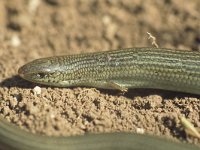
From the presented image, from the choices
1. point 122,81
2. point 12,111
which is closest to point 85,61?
point 122,81

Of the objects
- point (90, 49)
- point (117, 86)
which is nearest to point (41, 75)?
point (117, 86)

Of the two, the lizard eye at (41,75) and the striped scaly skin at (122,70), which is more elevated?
the striped scaly skin at (122,70)

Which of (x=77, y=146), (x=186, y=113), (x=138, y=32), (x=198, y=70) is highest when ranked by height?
(x=138, y=32)

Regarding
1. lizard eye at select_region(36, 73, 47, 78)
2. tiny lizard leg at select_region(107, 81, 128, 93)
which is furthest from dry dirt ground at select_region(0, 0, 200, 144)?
lizard eye at select_region(36, 73, 47, 78)

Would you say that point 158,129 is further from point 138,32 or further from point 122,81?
point 138,32

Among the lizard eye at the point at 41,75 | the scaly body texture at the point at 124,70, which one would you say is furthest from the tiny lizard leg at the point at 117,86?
the lizard eye at the point at 41,75

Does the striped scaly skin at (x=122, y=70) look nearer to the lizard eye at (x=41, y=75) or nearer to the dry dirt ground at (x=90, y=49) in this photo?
the lizard eye at (x=41, y=75)

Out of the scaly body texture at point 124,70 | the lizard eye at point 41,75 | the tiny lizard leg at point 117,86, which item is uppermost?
the scaly body texture at point 124,70

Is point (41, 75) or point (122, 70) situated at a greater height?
point (122, 70)

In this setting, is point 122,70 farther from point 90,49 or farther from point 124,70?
point 90,49
